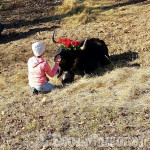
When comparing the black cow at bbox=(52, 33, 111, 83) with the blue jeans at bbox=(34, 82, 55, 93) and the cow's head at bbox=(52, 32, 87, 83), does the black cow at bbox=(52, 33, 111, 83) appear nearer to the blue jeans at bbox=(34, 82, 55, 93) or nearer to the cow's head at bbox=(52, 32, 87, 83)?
the cow's head at bbox=(52, 32, 87, 83)

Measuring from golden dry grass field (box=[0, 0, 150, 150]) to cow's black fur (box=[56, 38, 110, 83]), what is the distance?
24 cm

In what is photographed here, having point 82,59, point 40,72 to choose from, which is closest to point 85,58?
point 82,59

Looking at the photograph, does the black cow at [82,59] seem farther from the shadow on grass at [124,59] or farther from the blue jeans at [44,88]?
the blue jeans at [44,88]

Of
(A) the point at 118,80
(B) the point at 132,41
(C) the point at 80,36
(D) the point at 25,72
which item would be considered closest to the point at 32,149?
(A) the point at 118,80

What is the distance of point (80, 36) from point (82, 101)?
5.52 meters

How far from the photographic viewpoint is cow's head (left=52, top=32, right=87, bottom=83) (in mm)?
7980

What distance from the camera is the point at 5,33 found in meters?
13.4

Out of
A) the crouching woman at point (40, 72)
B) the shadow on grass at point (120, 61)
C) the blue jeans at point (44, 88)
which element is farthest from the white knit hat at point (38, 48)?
the shadow on grass at point (120, 61)

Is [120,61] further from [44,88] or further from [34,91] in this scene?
[34,91]

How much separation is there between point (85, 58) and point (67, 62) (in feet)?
2.53

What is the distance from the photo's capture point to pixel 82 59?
8648mm

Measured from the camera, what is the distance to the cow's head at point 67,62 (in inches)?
314

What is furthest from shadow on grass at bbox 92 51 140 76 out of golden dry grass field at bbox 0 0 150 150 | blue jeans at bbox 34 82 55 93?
blue jeans at bbox 34 82 55 93

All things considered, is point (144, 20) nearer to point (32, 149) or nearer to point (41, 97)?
point (41, 97)
